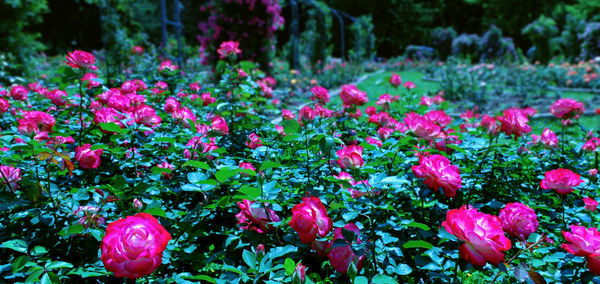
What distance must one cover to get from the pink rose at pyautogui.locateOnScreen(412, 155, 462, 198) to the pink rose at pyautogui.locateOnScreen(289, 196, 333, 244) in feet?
0.98

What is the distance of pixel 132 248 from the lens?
0.68 meters

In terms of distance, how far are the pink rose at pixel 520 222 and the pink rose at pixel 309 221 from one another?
0.51m

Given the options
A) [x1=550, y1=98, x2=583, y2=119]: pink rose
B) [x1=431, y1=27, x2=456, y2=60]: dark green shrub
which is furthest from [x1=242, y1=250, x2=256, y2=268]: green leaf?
[x1=431, y1=27, x2=456, y2=60]: dark green shrub

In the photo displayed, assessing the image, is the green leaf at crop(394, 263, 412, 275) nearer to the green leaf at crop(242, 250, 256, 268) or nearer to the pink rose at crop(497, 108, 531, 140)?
the green leaf at crop(242, 250, 256, 268)

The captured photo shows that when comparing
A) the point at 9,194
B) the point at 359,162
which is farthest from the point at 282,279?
the point at 9,194

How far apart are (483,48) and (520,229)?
1788 cm

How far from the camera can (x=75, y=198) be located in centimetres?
97

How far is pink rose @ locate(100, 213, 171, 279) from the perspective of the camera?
0.67 metres

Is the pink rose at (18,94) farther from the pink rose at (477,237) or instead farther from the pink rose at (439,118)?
the pink rose at (477,237)

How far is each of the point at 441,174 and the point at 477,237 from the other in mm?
220

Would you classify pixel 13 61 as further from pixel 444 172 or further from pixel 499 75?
pixel 499 75

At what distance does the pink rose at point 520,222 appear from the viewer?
3.23 ft

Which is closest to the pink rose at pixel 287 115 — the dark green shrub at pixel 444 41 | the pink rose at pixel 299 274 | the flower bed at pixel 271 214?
the flower bed at pixel 271 214

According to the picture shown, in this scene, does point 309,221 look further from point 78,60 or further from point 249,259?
point 78,60
